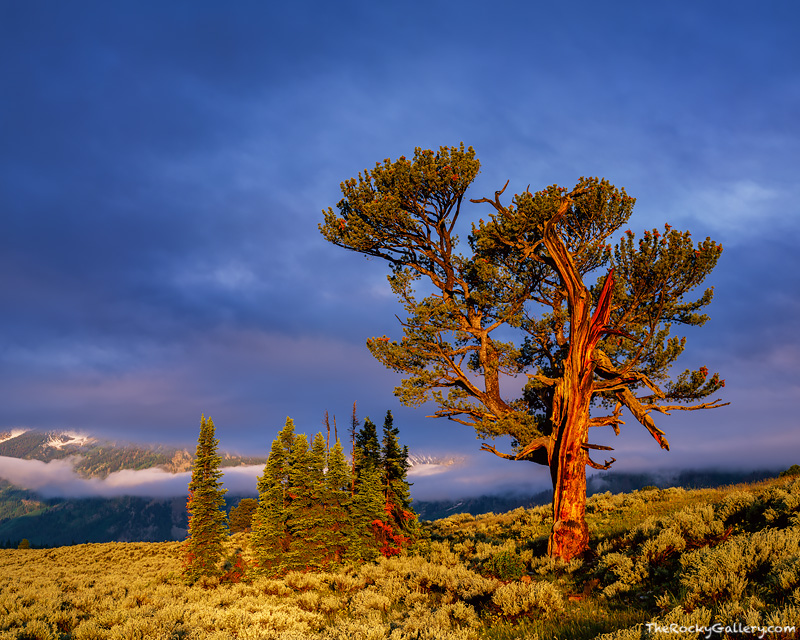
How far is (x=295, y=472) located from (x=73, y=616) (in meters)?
16.8

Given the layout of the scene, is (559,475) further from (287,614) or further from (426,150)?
(426,150)

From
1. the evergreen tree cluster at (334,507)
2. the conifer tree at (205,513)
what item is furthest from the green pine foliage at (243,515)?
the evergreen tree cluster at (334,507)

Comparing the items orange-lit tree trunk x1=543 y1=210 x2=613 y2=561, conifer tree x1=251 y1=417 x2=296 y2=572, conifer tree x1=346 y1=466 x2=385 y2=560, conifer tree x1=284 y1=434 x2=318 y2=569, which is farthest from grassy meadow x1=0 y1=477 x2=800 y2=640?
conifer tree x1=251 y1=417 x2=296 y2=572

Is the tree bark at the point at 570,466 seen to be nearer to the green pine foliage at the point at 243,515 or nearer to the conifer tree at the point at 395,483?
the conifer tree at the point at 395,483

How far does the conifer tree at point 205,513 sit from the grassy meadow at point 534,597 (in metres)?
8.12

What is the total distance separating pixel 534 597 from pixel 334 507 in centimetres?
1917

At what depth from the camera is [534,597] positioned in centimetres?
1020

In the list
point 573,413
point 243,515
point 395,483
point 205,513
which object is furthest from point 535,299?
point 243,515

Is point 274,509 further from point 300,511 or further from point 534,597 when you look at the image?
point 534,597

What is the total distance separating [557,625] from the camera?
880cm

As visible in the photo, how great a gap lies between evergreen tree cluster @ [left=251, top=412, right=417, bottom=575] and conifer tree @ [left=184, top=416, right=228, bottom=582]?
12.4 ft

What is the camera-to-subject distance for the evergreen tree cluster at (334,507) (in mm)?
26438

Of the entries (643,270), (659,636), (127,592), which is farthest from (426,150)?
(127,592)

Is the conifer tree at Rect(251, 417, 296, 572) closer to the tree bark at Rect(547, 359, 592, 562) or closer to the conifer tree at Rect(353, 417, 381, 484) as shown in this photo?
the conifer tree at Rect(353, 417, 381, 484)
